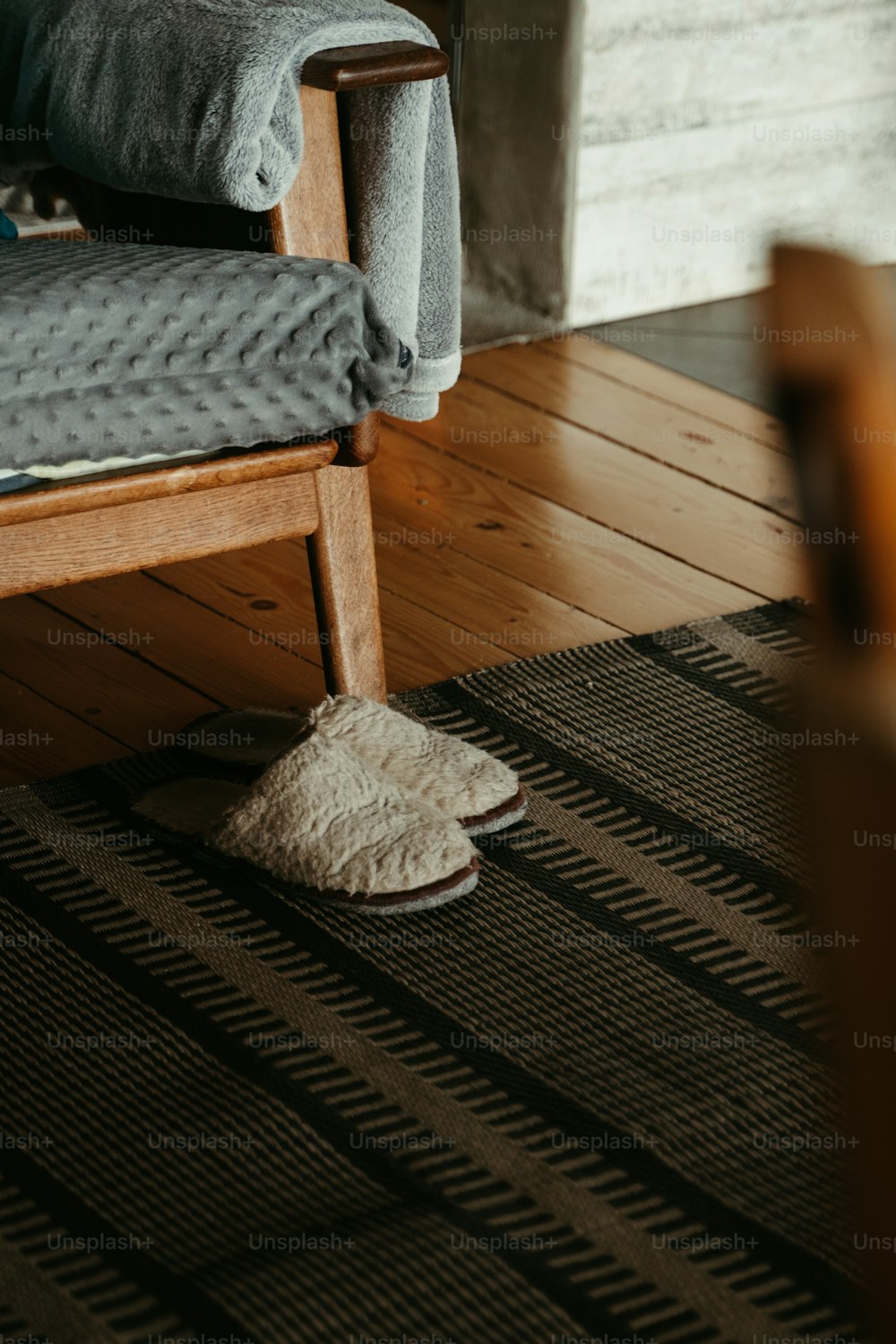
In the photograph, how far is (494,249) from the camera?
2.53 m

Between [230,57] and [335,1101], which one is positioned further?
[230,57]

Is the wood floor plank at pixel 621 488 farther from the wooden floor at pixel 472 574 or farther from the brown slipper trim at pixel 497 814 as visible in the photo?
the brown slipper trim at pixel 497 814

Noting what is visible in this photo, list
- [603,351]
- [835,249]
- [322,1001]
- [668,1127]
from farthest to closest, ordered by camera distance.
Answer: [603,351] → [322,1001] → [668,1127] → [835,249]

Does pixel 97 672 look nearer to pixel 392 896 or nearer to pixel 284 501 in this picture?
pixel 284 501

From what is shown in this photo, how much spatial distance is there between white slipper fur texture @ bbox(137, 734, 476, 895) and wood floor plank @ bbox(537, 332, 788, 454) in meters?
1.09

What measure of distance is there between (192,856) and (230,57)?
1.94 feet

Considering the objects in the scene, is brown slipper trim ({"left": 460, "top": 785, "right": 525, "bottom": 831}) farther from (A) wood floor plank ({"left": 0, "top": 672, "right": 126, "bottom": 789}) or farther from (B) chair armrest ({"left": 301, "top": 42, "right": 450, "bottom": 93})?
(B) chair armrest ({"left": 301, "top": 42, "right": 450, "bottom": 93})

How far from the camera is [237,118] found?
1.13 meters

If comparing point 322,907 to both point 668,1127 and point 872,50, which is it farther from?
point 872,50

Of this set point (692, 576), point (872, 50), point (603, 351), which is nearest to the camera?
point (692, 576)

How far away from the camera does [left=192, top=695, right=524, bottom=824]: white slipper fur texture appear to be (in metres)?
1.23

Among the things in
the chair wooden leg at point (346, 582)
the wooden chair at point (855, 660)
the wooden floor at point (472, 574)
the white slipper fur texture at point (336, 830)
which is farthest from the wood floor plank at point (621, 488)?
the wooden chair at point (855, 660)

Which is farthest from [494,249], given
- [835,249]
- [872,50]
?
[835,249]

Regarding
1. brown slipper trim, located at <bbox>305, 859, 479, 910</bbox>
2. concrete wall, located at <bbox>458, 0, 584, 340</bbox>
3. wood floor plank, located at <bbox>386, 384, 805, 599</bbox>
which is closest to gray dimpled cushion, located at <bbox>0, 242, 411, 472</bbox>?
brown slipper trim, located at <bbox>305, 859, 479, 910</bbox>
